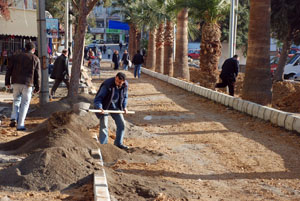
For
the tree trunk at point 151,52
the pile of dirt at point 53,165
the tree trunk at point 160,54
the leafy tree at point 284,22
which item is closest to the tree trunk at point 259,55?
the pile of dirt at point 53,165

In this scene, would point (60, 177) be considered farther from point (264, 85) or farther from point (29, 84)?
point (264, 85)

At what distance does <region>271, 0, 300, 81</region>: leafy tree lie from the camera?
92.8 feet

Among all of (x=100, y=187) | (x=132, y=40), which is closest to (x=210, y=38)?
(x=100, y=187)

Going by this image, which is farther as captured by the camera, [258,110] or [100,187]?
[258,110]

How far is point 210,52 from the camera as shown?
907 inches

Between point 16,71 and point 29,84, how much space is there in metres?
0.37

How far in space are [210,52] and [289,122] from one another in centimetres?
1233

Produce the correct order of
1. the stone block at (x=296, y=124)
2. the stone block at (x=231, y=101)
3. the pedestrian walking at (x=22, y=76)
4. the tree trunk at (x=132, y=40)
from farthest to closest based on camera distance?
the tree trunk at (x=132, y=40) < the stone block at (x=231, y=101) < the stone block at (x=296, y=124) < the pedestrian walking at (x=22, y=76)

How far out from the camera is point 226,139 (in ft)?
33.6

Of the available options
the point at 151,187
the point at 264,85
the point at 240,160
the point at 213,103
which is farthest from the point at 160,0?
the point at 151,187

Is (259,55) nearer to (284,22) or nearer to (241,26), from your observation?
(284,22)

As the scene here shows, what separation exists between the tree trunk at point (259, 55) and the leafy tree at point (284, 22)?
14174 millimetres

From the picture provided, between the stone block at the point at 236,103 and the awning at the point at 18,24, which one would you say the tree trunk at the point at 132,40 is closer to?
the awning at the point at 18,24

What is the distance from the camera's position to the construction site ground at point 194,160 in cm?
607
